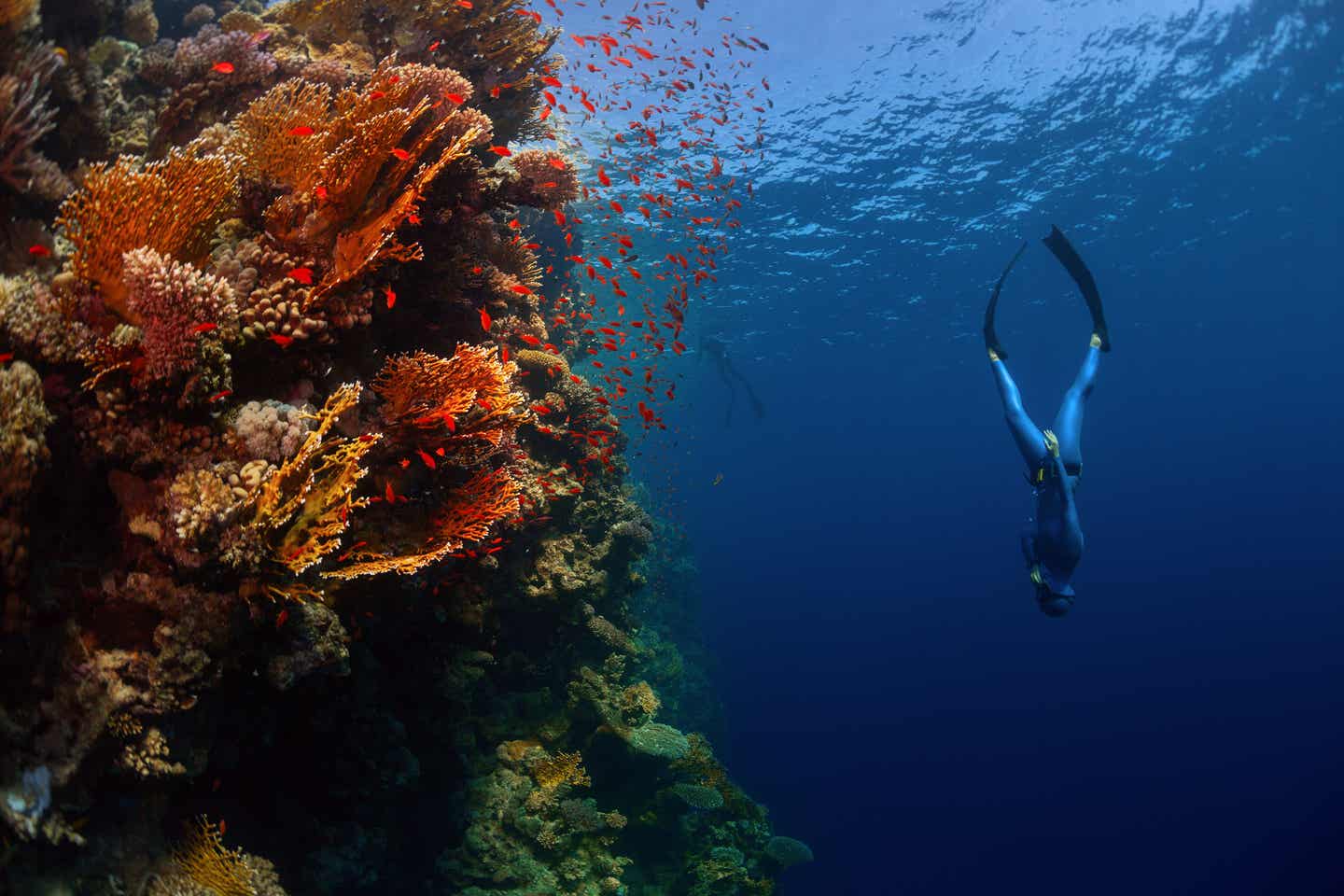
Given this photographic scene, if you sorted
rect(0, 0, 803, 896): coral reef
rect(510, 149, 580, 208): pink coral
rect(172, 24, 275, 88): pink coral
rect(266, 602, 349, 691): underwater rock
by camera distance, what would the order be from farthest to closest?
rect(510, 149, 580, 208): pink coral
rect(172, 24, 275, 88): pink coral
rect(266, 602, 349, 691): underwater rock
rect(0, 0, 803, 896): coral reef

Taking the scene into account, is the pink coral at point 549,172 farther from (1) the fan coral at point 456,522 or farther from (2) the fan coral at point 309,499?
(2) the fan coral at point 309,499

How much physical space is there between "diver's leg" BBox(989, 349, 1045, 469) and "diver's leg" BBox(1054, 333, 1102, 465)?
0.42 meters

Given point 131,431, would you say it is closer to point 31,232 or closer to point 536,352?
point 31,232

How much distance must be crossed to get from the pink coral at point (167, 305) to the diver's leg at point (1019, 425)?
32.9 feet

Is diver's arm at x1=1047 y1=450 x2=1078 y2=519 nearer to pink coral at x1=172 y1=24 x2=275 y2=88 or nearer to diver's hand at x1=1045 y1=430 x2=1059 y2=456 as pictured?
diver's hand at x1=1045 y1=430 x2=1059 y2=456

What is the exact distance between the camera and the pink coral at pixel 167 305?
2664mm

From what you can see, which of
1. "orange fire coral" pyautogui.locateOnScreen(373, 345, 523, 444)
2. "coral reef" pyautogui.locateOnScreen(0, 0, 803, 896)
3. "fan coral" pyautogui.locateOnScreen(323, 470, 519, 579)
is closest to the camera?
"coral reef" pyautogui.locateOnScreen(0, 0, 803, 896)

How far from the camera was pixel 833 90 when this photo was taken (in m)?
22.0

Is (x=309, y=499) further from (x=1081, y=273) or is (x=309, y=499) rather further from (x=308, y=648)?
(x=1081, y=273)

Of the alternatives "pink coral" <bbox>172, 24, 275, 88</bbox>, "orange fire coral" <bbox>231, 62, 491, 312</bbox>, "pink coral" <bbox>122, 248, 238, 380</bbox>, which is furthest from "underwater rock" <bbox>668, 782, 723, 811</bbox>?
"pink coral" <bbox>172, 24, 275, 88</bbox>

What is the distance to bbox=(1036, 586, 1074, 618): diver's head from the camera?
843cm

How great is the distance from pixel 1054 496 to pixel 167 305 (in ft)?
34.6

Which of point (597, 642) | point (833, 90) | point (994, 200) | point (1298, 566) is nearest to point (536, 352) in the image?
point (597, 642)

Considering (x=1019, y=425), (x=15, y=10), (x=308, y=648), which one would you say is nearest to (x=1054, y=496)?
(x=1019, y=425)
